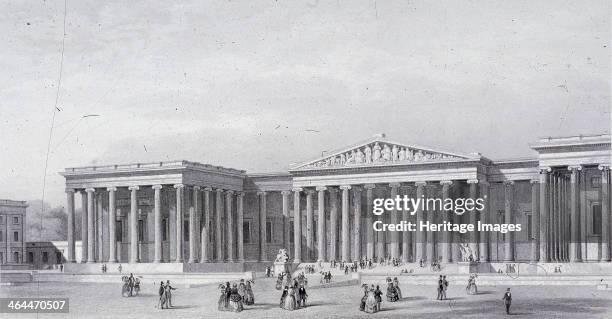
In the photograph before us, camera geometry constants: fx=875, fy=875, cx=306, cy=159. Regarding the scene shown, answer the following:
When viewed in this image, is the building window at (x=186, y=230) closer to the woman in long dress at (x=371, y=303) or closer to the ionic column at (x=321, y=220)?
the ionic column at (x=321, y=220)

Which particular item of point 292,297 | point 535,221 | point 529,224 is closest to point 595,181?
point 535,221

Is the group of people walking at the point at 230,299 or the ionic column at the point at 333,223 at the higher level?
the ionic column at the point at 333,223

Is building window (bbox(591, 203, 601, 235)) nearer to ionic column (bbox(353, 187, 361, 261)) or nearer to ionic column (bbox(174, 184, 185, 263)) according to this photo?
ionic column (bbox(353, 187, 361, 261))

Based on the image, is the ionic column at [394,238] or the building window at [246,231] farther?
the building window at [246,231]

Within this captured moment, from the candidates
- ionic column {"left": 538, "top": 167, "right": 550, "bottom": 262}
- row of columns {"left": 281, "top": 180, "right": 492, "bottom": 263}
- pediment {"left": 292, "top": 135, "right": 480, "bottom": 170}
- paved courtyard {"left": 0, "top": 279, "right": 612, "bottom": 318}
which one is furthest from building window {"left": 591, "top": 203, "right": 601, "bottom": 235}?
paved courtyard {"left": 0, "top": 279, "right": 612, "bottom": 318}

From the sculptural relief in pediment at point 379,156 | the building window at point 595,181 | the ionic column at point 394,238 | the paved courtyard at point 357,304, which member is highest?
the sculptural relief in pediment at point 379,156

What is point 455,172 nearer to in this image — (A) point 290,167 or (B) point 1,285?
(A) point 290,167

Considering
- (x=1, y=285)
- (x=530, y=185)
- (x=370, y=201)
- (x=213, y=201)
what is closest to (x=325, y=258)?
(x=370, y=201)

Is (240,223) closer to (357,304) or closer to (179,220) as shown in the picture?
(179,220)

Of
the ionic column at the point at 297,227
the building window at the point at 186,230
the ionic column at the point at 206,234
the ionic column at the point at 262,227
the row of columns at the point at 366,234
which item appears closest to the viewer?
the row of columns at the point at 366,234

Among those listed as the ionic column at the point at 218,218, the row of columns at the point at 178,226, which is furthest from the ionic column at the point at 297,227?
the ionic column at the point at 218,218
